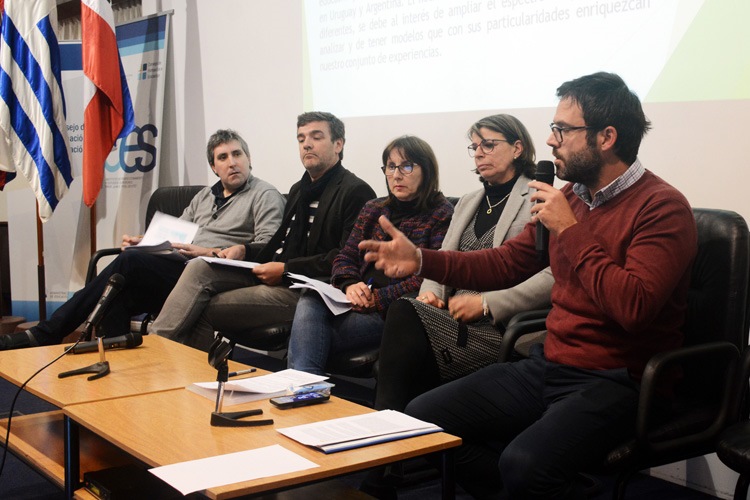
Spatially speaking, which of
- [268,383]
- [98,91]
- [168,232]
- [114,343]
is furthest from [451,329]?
[98,91]

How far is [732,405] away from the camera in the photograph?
188cm

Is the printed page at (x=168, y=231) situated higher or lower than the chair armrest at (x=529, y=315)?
higher

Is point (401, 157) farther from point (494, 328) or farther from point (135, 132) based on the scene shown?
point (135, 132)

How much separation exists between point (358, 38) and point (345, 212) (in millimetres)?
976

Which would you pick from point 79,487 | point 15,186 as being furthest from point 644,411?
point 15,186

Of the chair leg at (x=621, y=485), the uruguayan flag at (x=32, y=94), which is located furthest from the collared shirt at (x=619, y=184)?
the uruguayan flag at (x=32, y=94)

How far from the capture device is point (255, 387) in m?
2.04

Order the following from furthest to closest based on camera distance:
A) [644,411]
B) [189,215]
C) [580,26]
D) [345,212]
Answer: [189,215] < [345,212] < [580,26] < [644,411]

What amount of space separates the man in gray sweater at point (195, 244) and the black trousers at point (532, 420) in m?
1.93

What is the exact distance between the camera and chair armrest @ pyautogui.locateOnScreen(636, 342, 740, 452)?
1761 millimetres

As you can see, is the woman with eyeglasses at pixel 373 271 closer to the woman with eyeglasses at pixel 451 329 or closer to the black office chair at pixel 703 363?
the woman with eyeglasses at pixel 451 329

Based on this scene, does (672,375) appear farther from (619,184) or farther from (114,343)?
(114,343)

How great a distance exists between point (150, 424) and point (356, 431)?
473 mm

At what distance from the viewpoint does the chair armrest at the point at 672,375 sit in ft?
5.78
